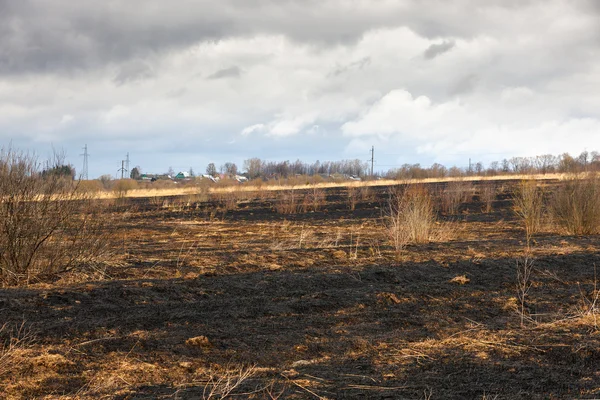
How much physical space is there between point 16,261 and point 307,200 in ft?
69.6

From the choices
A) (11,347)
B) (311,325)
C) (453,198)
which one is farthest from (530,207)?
(11,347)

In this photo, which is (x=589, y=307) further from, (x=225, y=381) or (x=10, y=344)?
(x=10, y=344)

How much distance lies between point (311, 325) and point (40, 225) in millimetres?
5083

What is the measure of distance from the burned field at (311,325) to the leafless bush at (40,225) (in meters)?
0.39

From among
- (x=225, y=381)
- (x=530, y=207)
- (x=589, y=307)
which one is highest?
(x=530, y=207)

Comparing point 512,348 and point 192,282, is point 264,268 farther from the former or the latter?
point 512,348

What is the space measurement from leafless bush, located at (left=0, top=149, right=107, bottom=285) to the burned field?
394 millimetres

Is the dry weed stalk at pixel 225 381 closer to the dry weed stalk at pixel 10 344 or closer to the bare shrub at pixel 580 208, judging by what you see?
the dry weed stalk at pixel 10 344

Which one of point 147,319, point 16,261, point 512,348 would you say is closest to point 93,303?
point 147,319

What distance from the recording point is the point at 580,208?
15.4 m

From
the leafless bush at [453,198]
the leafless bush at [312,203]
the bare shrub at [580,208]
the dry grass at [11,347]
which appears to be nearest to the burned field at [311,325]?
the dry grass at [11,347]

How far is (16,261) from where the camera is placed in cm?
858

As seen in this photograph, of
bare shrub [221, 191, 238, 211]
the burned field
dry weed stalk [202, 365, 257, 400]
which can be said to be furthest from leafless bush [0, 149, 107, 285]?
bare shrub [221, 191, 238, 211]

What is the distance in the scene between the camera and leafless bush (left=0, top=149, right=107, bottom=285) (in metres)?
8.50
